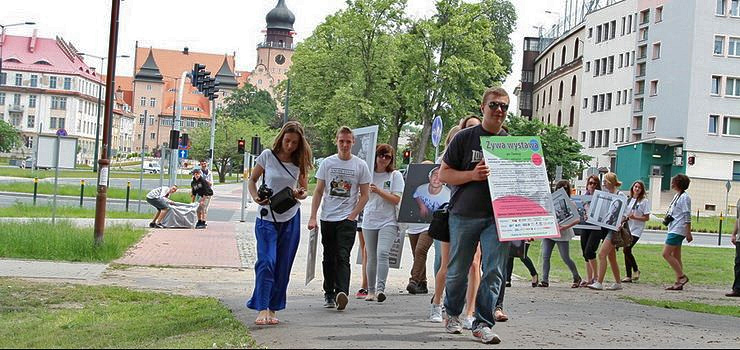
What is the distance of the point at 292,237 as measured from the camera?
922 cm

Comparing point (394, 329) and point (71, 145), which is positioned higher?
point (71, 145)

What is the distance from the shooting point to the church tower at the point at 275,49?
163 metres

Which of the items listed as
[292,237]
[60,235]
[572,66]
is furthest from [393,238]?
[572,66]

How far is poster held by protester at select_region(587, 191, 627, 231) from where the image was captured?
50.0 ft

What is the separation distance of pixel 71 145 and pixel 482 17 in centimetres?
4523

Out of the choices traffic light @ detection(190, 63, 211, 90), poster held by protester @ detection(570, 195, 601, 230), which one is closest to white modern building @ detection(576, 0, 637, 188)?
traffic light @ detection(190, 63, 211, 90)

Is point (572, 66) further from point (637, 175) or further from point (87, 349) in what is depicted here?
point (87, 349)

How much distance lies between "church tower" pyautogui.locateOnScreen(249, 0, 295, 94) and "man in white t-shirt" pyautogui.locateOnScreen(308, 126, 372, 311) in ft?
501

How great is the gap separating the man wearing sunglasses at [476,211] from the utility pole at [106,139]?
10738mm

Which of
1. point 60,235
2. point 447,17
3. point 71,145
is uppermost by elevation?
point 447,17

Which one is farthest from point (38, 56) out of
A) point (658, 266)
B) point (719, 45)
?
point (658, 266)

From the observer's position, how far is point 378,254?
11.7 meters

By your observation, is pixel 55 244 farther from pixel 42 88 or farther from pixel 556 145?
pixel 42 88

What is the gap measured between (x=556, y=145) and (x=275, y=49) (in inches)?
4405
